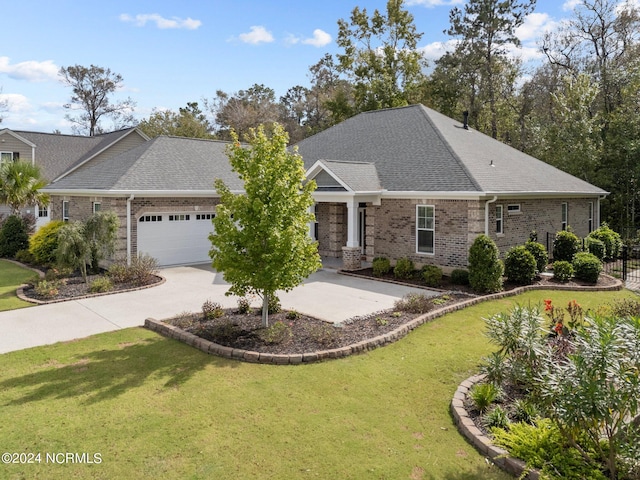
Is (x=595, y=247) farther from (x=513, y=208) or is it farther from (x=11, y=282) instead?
(x=11, y=282)

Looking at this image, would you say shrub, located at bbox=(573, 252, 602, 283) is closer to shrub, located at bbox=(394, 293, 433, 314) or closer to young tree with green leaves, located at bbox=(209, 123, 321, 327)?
shrub, located at bbox=(394, 293, 433, 314)

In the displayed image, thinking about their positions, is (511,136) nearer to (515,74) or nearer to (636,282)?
(515,74)

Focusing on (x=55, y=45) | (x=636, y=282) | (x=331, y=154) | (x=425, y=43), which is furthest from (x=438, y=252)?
(x=425, y=43)

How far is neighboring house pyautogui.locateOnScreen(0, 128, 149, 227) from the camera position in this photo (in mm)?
31625

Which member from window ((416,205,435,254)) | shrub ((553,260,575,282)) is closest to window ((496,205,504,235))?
shrub ((553,260,575,282))

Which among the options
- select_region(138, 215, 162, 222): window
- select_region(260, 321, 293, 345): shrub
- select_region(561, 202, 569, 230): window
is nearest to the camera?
select_region(260, 321, 293, 345): shrub

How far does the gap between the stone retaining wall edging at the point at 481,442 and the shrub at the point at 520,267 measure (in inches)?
340

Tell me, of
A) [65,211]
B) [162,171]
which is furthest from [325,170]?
[65,211]

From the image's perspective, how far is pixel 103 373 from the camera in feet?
24.5

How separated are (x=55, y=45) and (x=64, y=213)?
7.26 metres

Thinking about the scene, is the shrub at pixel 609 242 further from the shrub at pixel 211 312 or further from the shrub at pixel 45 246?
the shrub at pixel 45 246

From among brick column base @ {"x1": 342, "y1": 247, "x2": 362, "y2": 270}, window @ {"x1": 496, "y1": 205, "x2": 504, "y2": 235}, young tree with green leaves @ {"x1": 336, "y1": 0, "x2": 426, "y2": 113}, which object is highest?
young tree with green leaves @ {"x1": 336, "y1": 0, "x2": 426, "y2": 113}

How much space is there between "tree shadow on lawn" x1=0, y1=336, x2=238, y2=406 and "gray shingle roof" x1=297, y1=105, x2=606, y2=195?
33.3 ft

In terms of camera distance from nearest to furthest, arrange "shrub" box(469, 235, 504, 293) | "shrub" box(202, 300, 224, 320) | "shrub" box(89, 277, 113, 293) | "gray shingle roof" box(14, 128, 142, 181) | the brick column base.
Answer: "shrub" box(202, 300, 224, 320)
"shrub" box(469, 235, 504, 293)
"shrub" box(89, 277, 113, 293)
the brick column base
"gray shingle roof" box(14, 128, 142, 181)
